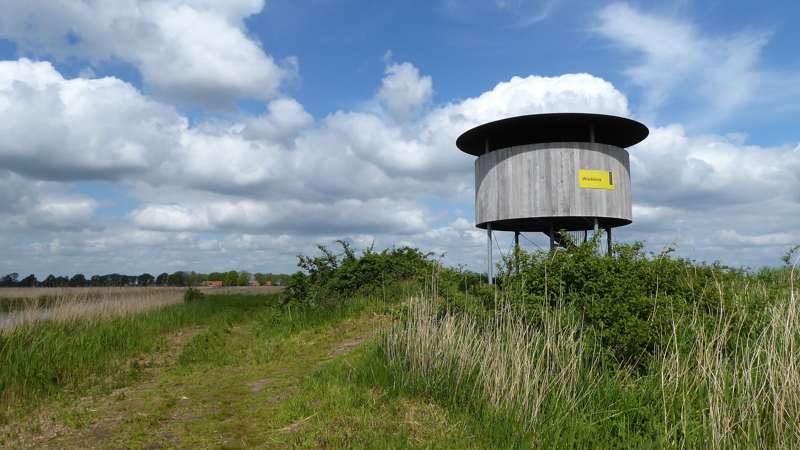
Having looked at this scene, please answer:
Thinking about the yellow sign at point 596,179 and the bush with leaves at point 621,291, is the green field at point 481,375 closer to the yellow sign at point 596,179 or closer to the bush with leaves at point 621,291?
the bush with leaves at point 621,291

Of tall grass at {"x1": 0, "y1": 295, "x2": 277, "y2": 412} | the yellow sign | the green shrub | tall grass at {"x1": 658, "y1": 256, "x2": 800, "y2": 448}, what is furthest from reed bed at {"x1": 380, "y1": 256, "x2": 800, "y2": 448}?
the green shrub

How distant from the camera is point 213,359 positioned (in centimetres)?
1022

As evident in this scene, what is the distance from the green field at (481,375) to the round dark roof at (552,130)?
8.06 m

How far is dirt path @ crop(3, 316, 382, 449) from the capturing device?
5.84 metres

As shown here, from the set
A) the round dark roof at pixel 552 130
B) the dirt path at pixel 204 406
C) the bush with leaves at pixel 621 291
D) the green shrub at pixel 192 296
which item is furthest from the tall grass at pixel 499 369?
the green shrub at pixel 192 296

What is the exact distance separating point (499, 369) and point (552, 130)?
1532cm

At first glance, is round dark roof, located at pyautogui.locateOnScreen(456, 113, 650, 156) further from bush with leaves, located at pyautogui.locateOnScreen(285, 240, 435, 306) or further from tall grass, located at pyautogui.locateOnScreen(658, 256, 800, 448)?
tall grass, located at pyautogui.locateOnScreen(658, 256, 800, 448)

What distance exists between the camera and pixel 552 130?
64.3 feet

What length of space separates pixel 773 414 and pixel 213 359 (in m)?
8.89

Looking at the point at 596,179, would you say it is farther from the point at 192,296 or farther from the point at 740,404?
the point at 192,296

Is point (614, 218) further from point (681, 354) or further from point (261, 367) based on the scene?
point (261, 367)

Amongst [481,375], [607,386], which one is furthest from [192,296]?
[607,386]

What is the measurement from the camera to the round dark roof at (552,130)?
1645cm

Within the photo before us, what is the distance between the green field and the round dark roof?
8059mm
